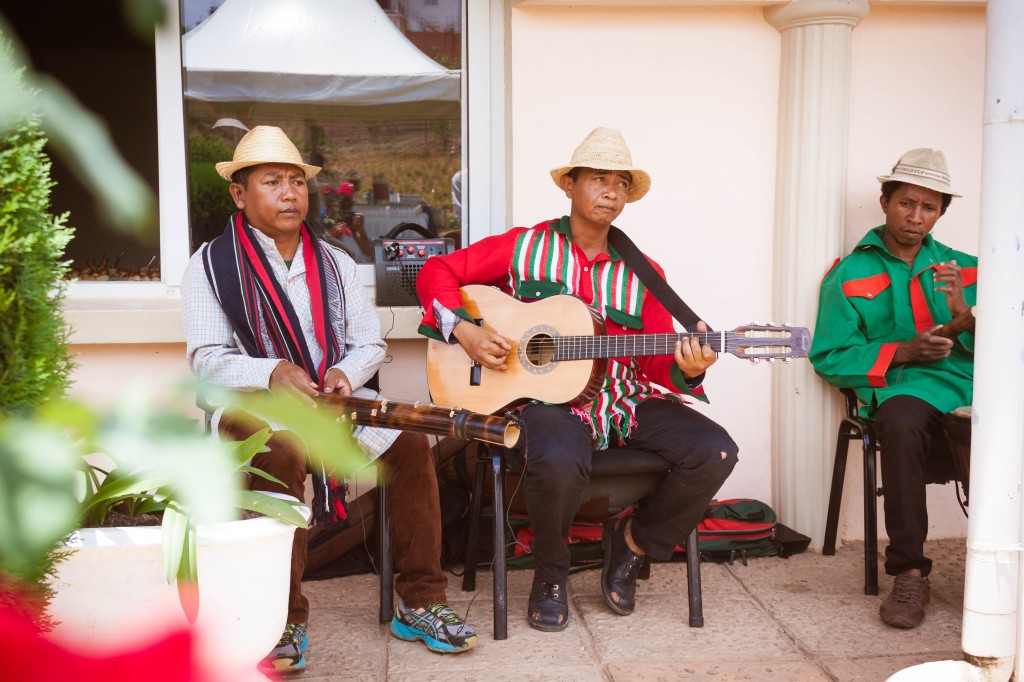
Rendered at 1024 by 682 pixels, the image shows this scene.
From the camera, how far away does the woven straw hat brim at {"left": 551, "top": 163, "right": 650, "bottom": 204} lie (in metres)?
3.30

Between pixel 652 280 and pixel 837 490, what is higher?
pixel 652 280

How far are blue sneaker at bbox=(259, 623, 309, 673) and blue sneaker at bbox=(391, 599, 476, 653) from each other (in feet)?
1.06

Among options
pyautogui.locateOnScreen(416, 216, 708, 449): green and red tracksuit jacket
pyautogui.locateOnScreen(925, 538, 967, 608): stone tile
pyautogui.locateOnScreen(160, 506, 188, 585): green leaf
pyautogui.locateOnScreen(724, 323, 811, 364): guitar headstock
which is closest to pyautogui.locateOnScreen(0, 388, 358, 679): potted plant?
pyautogui.locateOnScreen(160, 506, 188, 585): green leaf

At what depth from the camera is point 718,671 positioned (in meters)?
2.85

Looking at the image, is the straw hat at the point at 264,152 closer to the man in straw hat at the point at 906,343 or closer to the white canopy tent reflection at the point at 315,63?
the white canopy tent reflection at the point at 315,63

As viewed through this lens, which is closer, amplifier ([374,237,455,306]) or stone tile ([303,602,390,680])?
stone tile ([303,602,390,680])

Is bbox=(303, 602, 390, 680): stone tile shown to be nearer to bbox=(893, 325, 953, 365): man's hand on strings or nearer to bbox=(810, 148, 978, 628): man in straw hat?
bbox=(810, 148, 978, 628): man in straw hat

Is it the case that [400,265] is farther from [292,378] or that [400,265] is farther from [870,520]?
[870,520]

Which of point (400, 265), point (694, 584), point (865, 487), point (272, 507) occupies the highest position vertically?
point (400, 265)

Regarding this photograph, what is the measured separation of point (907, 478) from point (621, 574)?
1.00 meters

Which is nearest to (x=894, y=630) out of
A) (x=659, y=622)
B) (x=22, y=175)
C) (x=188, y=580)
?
(x=659, y=622)

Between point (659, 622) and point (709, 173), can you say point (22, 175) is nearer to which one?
point (659, 622)

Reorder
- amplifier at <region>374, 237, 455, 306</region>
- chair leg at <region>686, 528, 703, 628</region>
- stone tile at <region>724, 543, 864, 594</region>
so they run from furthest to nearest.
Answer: amplifier at <region>374, 237, 455, 306</region>
stone tile at <region>724, 543, 864, 594</region>
chair leg at <region>686, 528, 703, 628</region>

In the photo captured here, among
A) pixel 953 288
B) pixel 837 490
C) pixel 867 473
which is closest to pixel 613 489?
pixel 867 473
